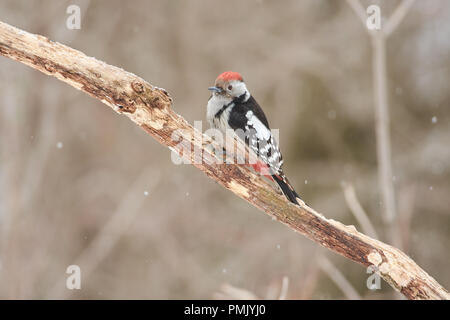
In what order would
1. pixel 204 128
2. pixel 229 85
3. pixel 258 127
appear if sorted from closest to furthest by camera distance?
pixel 258 127, pixel 229 85, pixel 204 128

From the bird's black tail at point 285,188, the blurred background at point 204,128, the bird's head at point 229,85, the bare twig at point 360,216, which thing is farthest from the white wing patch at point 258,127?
the blurred background at point 204,128

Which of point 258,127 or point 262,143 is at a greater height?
point 258,127

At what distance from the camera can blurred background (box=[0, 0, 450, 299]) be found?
790 centimetres

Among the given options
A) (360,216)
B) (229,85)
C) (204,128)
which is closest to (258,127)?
(229,85)

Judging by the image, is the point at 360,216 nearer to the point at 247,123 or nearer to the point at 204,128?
the point at 247,123

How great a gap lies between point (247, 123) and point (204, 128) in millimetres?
3527

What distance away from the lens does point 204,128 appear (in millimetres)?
7559

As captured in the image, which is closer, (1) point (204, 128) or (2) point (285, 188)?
(2) point (285, 188)

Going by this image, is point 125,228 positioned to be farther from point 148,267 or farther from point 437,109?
point 437,109

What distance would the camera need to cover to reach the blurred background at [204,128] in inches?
311

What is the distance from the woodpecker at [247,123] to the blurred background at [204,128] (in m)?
3.64

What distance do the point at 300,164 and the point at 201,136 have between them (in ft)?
16.9
